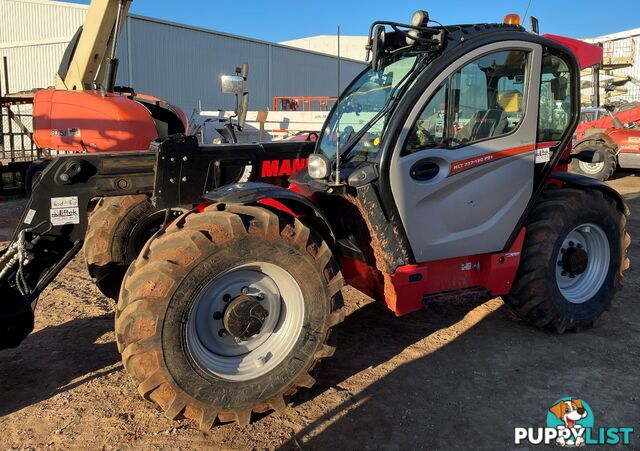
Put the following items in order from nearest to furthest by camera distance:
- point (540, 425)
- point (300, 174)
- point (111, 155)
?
point (540, 425) < point (111, 155) < point (300, 174)

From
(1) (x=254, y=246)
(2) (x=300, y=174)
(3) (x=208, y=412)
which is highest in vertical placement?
(2) (x=300, y=174)

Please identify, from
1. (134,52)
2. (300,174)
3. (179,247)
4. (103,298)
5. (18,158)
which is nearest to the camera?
(179,247)

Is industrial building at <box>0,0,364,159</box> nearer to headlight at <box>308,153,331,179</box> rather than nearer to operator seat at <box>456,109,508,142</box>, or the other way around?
headlight at <box>308,153,331,179</box>

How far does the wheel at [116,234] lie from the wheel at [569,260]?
10.2ft

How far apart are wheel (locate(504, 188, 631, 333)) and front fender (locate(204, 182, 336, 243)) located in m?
1.77

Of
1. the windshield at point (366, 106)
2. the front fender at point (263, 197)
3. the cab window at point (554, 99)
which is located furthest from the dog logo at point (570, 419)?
the windshield at point (366, 106)

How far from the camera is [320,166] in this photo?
11.7 ft

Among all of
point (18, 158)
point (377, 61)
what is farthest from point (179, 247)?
point (18, 158)

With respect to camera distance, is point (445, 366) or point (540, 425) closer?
point (540, 425)

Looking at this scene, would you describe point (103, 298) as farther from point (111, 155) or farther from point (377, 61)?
point (377, 61)

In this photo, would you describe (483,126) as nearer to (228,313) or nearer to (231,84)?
(228,313)

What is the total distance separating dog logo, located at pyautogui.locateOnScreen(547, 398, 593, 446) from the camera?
10.3 feet

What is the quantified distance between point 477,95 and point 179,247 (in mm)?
2404

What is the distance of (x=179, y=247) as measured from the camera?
2936 mm
